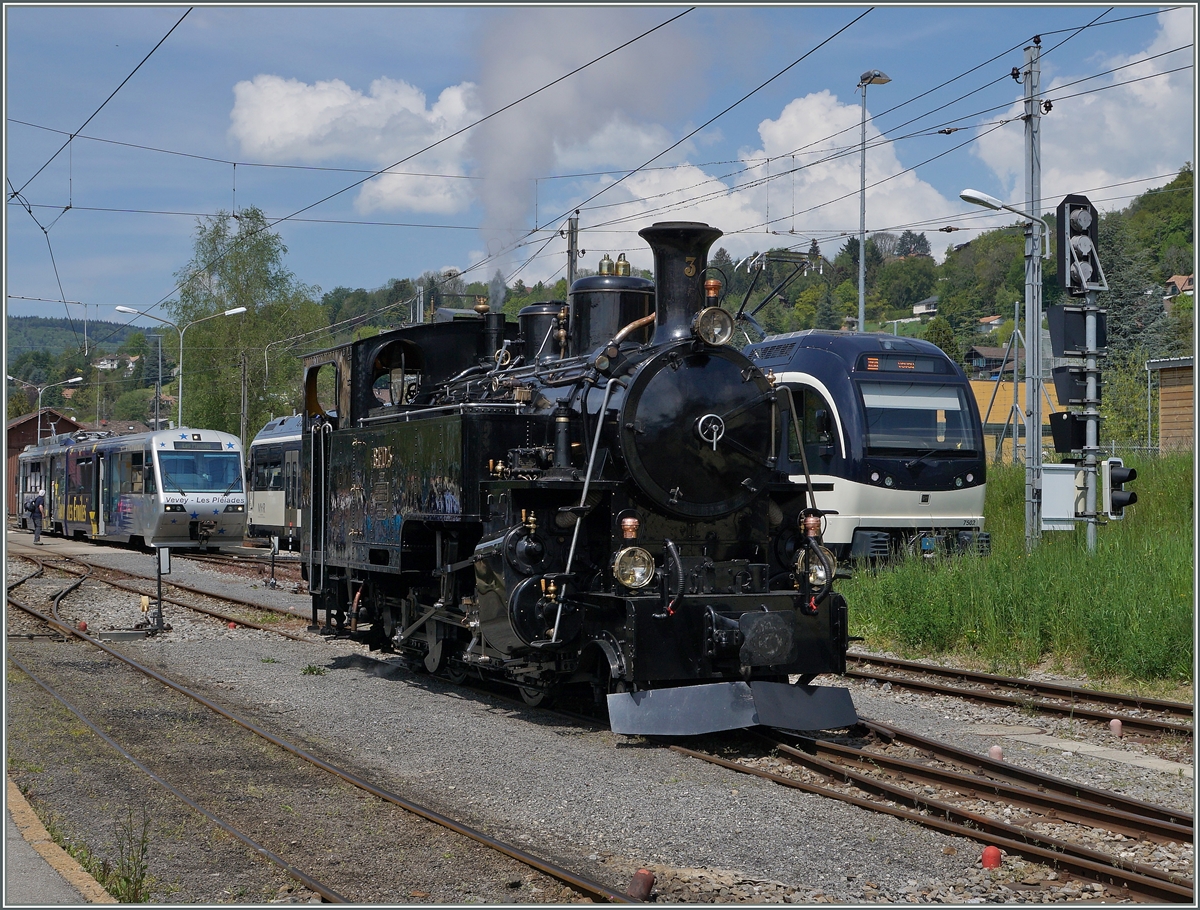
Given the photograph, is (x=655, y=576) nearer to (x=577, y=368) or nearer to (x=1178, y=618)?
(x=577, y=368)

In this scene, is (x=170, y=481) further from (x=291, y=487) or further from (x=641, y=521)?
(x=641, y=521)

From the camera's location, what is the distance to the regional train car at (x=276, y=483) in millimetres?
29047

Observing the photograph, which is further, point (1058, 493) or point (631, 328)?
point (1058, 493)

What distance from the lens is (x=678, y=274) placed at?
8609 millimetres

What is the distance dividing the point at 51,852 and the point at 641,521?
4.30 metres

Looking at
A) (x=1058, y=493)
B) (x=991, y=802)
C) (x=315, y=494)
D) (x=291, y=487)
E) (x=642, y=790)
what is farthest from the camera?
(x=291, y=487)

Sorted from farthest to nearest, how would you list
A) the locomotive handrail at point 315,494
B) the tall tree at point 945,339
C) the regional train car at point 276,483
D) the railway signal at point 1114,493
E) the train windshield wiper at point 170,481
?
the tall tree at point 945,339 → the regional train car at point 276,483 → the train windshield wiper at point 170,481 → the locomotive handrail at point 315,494 → the railway signal at point 1114,493

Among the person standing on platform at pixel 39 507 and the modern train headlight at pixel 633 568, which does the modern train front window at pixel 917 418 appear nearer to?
the modern train headlight at pixel 633 568

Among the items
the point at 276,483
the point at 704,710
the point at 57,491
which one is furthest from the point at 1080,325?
the point at 57,491

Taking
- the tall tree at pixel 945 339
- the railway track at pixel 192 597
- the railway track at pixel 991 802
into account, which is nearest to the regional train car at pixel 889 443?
the railway track at pixel 192 597

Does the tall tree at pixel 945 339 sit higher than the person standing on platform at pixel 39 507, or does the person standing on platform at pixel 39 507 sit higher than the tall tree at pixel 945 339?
the tall tree at pixel 945 339

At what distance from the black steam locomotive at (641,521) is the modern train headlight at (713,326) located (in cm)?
1

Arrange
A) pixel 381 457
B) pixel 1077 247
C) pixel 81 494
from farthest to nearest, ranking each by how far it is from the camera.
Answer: pixel 81 494, pixel 381 457, pixel 1077 247

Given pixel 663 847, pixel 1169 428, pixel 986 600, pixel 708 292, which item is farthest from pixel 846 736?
pixel 1169 428
